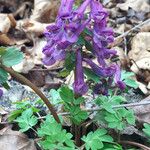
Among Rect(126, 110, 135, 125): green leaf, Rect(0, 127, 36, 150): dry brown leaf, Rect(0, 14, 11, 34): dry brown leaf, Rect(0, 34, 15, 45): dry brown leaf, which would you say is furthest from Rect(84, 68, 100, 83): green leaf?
Rect(0, 14, 11, 34): dry brown leaf

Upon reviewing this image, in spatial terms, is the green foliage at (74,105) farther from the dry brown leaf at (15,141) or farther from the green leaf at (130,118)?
the dry brown leaf at (15,141)

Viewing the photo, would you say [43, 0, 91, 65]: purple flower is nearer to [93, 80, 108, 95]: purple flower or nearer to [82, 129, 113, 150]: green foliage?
[93, 80, 108, 95]: purple flower

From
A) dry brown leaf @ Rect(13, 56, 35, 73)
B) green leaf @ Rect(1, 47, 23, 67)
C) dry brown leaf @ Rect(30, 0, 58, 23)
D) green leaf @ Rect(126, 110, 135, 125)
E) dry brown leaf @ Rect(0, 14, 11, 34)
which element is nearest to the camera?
green leaf @ Rect(1, 47, 23, 67)

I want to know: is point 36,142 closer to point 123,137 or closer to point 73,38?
point 123,137

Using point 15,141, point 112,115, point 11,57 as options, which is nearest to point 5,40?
point 15,141

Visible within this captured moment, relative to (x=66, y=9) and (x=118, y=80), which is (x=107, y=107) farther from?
(x=66, y=9)

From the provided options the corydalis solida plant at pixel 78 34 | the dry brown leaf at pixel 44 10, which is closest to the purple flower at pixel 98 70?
the corydalis solida plant at pixel 78 34
